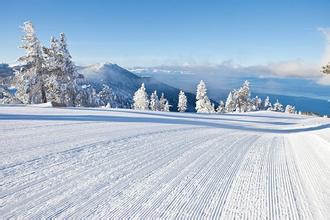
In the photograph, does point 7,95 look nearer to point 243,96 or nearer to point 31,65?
point 31,65

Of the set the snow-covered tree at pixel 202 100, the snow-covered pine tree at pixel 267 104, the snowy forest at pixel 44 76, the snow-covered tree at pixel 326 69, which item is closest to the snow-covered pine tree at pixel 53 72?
the snowy forest at pixel 44 76

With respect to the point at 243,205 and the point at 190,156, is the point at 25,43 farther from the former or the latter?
the point at 243,205

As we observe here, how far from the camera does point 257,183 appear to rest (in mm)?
7168

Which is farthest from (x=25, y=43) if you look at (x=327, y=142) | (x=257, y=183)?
(x=257, y=183)

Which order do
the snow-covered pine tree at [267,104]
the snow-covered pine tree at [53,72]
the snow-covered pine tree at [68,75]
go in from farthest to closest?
1. the snow-covered pine tree at [267,104]
2. the snow-covered pine tree at [68,75]
3. the snow-covered pine tree at [53,72]

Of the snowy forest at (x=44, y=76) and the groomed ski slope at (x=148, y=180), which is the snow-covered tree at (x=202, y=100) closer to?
the snowy forest at (x=44, y=76)

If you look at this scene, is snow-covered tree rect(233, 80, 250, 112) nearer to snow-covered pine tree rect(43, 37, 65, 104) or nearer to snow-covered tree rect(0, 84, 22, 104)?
snow-covered pine tree rect(43, 37, 65, 104)

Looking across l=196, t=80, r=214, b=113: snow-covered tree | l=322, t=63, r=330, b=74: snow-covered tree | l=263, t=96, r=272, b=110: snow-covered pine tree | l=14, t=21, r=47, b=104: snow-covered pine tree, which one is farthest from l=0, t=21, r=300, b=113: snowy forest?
l=263, t=96, r=272, b=110: snow-covered pine tree

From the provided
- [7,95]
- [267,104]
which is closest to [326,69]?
[7,95]

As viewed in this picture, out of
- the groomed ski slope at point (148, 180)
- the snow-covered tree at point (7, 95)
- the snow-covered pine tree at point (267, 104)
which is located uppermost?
the snow-covered pine tree at point (267, 104)

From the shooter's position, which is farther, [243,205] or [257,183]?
[257,183]

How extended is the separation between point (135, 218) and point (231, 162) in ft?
15.9

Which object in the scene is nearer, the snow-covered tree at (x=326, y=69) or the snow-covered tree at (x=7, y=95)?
the snow-covered tree at (x=326, y=69)

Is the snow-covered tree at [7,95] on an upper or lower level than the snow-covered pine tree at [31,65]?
lower
